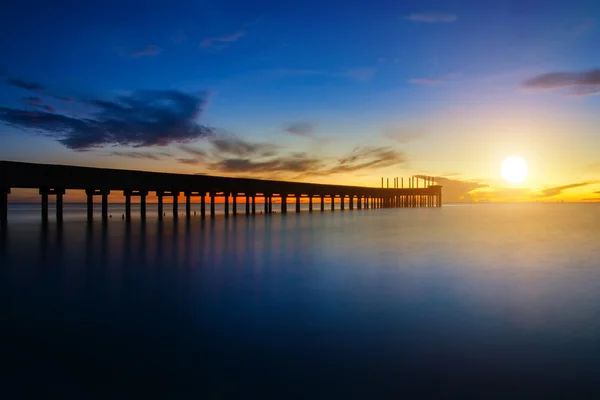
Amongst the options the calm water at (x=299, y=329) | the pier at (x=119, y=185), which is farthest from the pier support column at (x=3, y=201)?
the calm water at (x=299, y=329)

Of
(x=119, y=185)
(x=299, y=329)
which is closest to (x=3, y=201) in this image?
(x=119, y=185)

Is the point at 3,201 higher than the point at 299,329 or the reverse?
higher

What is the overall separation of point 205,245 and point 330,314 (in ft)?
47.5

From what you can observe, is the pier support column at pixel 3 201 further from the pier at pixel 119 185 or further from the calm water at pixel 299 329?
the calm water at pixel 299 329

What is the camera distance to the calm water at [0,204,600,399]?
201 inches

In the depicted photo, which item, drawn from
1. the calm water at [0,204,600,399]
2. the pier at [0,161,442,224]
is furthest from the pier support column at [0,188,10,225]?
the calm water at [0,204,600,399]

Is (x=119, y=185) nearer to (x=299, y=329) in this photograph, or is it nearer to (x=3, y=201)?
(x=3, y=201)

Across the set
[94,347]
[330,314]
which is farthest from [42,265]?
[330,314]

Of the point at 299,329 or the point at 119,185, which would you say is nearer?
the point at 299,329

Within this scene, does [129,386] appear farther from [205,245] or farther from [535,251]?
[535,251]

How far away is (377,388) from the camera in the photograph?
495 centimetres

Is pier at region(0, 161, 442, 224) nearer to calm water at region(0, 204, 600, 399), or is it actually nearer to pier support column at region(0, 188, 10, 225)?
pier support column at region(0, 188, 10, 225)

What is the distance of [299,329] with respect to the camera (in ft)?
24.4

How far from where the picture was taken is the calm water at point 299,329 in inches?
201
